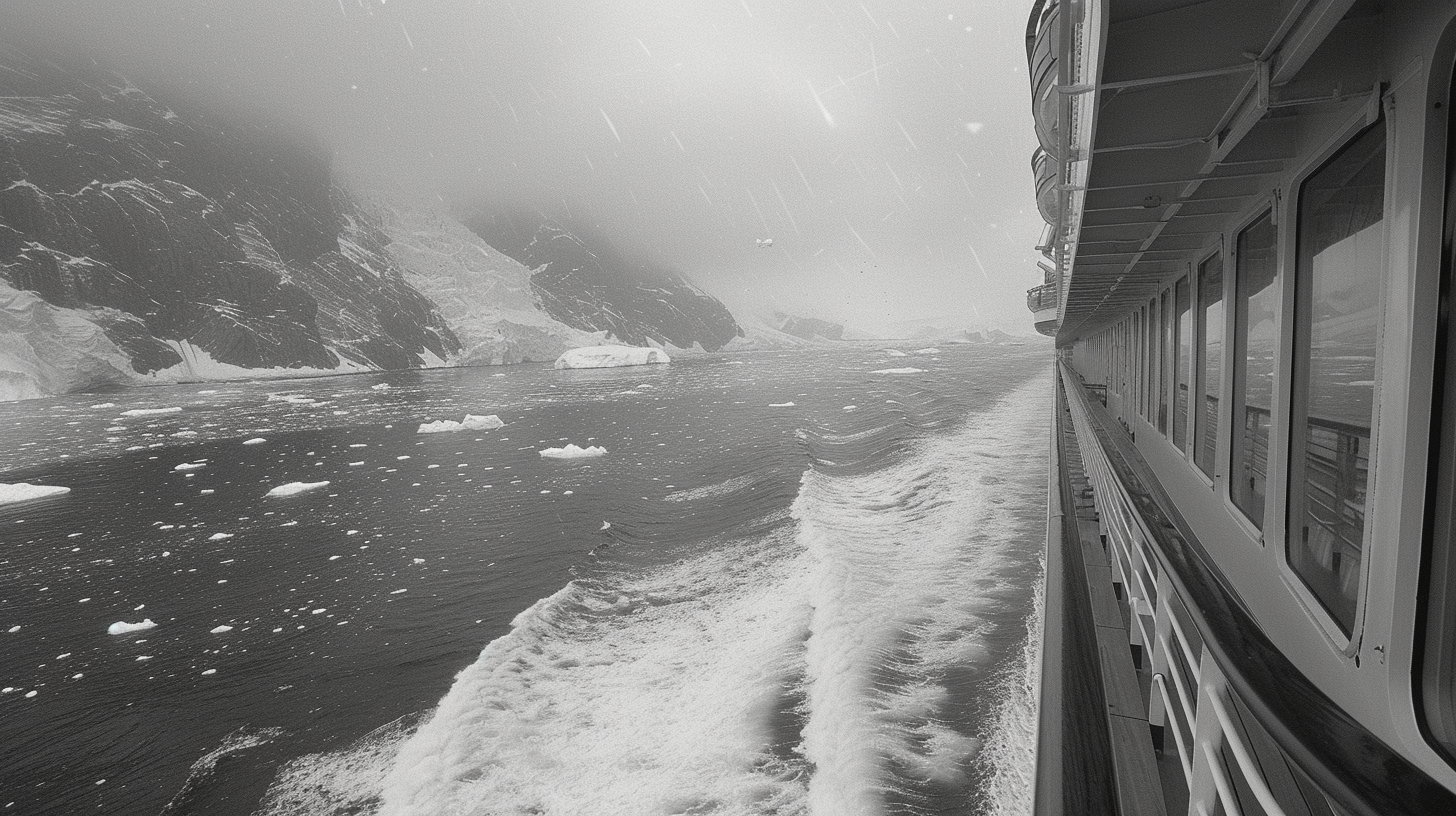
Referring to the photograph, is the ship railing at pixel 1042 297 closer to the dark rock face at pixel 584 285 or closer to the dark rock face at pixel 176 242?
the dark rock face at pixel 176 242

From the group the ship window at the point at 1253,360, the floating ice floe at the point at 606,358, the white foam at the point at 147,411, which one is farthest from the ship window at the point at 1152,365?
the floating ice floe at the point at 606,358

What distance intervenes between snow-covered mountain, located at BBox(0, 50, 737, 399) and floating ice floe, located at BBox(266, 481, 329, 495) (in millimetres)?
52008

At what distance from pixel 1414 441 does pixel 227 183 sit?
134884 millimetres

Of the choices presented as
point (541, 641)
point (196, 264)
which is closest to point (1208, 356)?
point (541, 641)

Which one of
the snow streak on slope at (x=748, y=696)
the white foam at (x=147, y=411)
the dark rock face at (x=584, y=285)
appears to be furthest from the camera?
the dark rock face at (x=584, y=285)

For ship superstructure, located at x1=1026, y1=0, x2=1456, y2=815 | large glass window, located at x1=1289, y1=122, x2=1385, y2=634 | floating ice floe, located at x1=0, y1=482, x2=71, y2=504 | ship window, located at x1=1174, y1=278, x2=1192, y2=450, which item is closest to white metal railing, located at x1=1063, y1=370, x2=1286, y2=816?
ship superstructure, located at x1=1026, y1=0, x2=1456, y2=815

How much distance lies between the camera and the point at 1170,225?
172 inches

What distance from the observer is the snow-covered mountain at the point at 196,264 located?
6906cm

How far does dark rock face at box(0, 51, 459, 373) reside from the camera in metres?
73.9

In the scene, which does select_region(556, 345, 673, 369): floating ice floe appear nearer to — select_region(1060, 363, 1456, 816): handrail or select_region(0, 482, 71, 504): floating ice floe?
select_region(0, 482, 71, 504): floating ice floe

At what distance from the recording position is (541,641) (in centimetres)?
648

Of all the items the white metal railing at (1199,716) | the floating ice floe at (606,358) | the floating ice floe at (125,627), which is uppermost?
the floating ice floe at (606,358)

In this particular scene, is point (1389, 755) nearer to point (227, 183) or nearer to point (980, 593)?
point (980, 593)

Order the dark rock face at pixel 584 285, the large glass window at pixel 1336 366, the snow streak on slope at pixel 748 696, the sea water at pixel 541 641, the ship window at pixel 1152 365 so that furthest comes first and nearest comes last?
the dark rock face at pixel 584 285 → the ship window at pixel 1152 365 → the sea water at pixel 541 641 → the snow streak on slope at pixel 748 696 → the large glass window at pixel 1336 366
